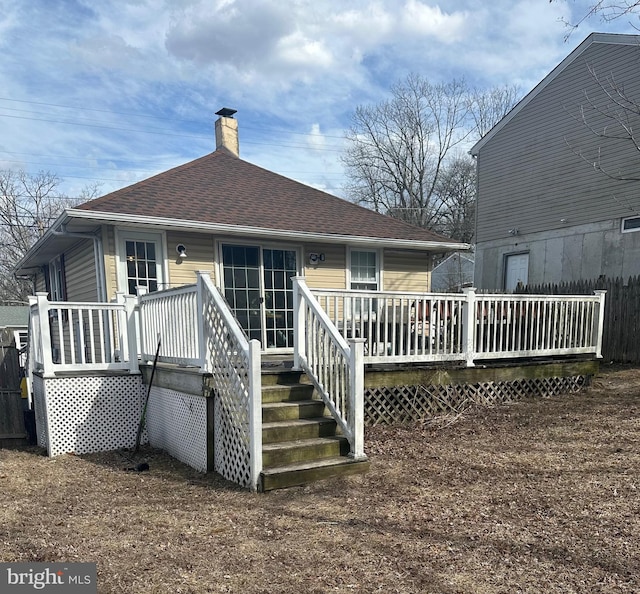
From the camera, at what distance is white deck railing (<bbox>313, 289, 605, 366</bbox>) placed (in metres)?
5.63

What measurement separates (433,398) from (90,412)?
428cm

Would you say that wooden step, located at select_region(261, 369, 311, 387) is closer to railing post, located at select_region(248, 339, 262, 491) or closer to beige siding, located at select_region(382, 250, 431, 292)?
railing post, located at select_region(248, 339, 262, 491)

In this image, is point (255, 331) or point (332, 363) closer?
point (332, 363)

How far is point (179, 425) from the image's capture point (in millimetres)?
5031

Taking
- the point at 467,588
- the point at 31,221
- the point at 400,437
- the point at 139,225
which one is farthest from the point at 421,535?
the point at 31,221

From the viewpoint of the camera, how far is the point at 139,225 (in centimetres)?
678

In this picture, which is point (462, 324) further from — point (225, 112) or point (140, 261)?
point (225, 112)

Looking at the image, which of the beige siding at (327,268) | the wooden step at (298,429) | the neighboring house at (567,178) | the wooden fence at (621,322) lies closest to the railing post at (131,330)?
the wooden step at (298,429)

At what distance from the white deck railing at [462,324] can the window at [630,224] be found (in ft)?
16.3

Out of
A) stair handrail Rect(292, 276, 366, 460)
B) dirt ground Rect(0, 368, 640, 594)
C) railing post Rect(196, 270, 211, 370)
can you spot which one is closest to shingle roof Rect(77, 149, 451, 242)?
railing post Rect(196, 270, 211, 370)

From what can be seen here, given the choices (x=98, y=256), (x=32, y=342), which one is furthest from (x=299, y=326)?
(x=32, y=342)

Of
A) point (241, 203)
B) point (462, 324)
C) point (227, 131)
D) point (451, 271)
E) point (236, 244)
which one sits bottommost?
point (462, 324)

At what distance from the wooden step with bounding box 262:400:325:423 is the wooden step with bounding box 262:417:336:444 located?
60mm

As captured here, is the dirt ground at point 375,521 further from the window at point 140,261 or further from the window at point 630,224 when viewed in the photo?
the window at point 630,224
